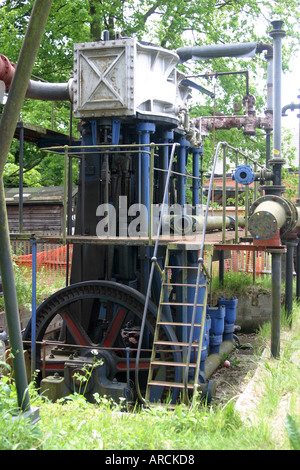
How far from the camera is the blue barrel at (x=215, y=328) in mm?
9133

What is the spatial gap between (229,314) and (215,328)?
41.5 inches

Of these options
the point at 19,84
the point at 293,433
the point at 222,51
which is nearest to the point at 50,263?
the point at 222,51

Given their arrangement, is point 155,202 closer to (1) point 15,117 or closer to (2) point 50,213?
(1) point 15,117

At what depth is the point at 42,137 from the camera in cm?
976

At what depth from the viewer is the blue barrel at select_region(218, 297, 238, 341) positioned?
10070mm

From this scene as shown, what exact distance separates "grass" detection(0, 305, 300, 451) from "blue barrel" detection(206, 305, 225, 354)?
334 cm

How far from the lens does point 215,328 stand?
9.18m

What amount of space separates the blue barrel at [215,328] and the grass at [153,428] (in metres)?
3.34

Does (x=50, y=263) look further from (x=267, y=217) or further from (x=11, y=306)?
(x=11, y=306)

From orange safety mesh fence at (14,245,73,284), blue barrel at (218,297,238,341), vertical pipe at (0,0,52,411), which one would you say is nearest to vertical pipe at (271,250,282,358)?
blue barrel at (218,297,238,341)

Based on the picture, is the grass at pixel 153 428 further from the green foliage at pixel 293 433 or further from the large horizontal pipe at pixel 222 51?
the large horizontal pipe at pixel 222 51

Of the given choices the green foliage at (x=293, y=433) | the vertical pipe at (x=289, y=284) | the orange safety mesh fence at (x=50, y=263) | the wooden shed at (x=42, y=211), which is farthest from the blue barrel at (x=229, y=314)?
the wooden shed at (x=42, y=211)
